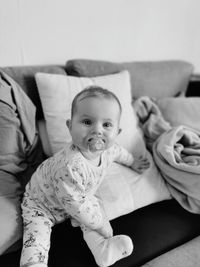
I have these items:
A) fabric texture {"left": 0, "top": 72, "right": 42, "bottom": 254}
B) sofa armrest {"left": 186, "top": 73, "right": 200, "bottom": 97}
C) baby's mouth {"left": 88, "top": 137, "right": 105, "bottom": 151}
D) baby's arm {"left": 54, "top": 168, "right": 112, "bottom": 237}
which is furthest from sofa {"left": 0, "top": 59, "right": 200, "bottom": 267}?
sofa armrest {"left": 186, "top": 73, "right": 200, "bottom": 97}

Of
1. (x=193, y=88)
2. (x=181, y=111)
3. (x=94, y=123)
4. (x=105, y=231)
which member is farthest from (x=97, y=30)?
(x=105, y=231)

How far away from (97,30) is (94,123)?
0.91m

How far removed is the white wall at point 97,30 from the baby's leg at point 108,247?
0.99m

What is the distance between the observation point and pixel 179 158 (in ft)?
4.19

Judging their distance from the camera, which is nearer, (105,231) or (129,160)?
(105,231)

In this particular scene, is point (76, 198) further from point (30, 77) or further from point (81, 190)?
point (30, 77)

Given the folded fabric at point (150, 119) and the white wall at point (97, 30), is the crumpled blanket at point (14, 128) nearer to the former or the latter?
the white wall at point (97, 30)

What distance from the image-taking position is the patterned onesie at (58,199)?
940 mm

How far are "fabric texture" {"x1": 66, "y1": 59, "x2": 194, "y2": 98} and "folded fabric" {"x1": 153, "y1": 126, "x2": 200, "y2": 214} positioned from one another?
456 mm

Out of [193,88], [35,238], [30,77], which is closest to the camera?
[35,238]

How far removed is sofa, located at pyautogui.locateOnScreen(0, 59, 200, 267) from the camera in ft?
3.28

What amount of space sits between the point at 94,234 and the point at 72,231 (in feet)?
0.35

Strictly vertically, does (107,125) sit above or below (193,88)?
above

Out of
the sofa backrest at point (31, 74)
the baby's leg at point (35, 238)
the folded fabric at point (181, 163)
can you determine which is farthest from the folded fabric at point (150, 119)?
the baby's leg at point (35, 238)
